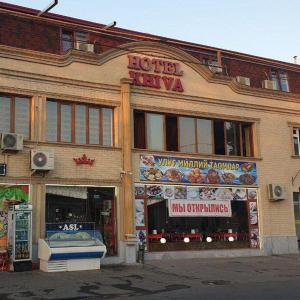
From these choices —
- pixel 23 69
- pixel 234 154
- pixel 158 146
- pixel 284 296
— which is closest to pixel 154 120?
pixel 158 146

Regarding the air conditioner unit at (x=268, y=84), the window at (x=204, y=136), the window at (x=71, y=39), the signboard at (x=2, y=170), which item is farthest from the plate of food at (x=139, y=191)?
the air conditioner unit at (x=268, y=84)

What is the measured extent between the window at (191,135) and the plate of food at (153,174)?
1.03 m

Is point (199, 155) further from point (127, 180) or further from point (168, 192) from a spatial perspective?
point (127, 180)

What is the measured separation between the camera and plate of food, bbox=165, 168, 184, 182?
21.9m

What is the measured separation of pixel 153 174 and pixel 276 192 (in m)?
6.46

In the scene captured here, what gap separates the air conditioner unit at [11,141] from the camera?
18047mm

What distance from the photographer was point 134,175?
2105cm

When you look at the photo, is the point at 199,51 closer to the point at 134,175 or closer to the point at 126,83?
the point at 126,83

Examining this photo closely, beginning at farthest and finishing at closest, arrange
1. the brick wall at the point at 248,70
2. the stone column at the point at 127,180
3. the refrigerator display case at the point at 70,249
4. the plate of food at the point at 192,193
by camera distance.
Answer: the brick wall at the point at 248,70
the plate of food at the point at 192,193
the stone column at the point at 127,180
the refrigerator display case at the point at 70,249

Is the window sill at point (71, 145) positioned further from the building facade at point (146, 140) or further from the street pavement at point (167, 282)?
the street pavement at point (167, 282)

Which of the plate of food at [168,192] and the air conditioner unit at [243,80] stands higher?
the air conditioner unit at [243,80]

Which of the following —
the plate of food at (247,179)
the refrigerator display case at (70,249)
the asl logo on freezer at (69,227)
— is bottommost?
the refrigerator display case at (70,249)

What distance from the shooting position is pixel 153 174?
2150cm

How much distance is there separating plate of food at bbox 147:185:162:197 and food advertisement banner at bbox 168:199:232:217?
0.66 metres
